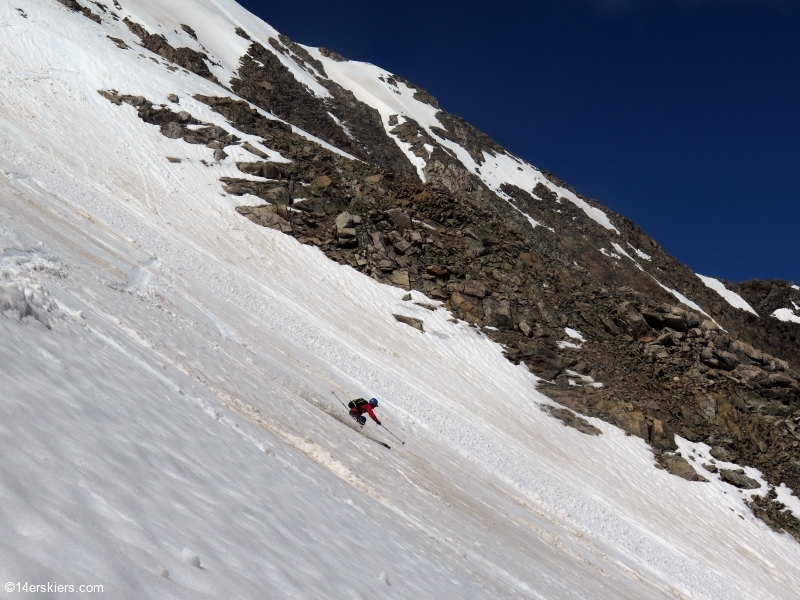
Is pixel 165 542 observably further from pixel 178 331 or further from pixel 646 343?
pixel 646 343

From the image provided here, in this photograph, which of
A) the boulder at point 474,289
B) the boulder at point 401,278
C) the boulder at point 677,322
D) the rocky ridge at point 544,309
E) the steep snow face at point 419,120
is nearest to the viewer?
the rocky ridge at point 544,309

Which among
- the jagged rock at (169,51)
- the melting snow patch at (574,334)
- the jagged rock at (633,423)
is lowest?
the jagged rock at (633,423)

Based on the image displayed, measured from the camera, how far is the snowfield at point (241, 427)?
12.6ft

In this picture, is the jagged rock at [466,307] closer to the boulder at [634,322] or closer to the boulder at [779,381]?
the boulder at [634,322]

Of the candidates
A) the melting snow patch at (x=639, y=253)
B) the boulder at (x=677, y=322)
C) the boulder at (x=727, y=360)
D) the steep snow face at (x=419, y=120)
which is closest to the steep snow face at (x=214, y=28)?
the steep snow face at (x=419, y=120)

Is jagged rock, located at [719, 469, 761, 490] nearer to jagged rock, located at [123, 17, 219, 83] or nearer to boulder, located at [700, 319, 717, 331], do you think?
boulder, located at [700, 319, 717, 331]

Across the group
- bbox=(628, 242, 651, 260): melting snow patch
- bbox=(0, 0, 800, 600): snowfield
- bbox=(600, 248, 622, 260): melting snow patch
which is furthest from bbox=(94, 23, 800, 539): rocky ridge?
bbox=(628, 242, 651, 260): melting snow patch

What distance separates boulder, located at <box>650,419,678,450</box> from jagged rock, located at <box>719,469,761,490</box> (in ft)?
6.79

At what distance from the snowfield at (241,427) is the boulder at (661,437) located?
2.94 ft

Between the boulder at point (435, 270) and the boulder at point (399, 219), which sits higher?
the boulder at point (399, 219)

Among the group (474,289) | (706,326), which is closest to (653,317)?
(706,326)

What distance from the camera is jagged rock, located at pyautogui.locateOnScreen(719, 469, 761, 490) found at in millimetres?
23781

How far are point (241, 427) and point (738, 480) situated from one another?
76.9 feet

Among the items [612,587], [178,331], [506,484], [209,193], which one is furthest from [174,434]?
[209,193]
